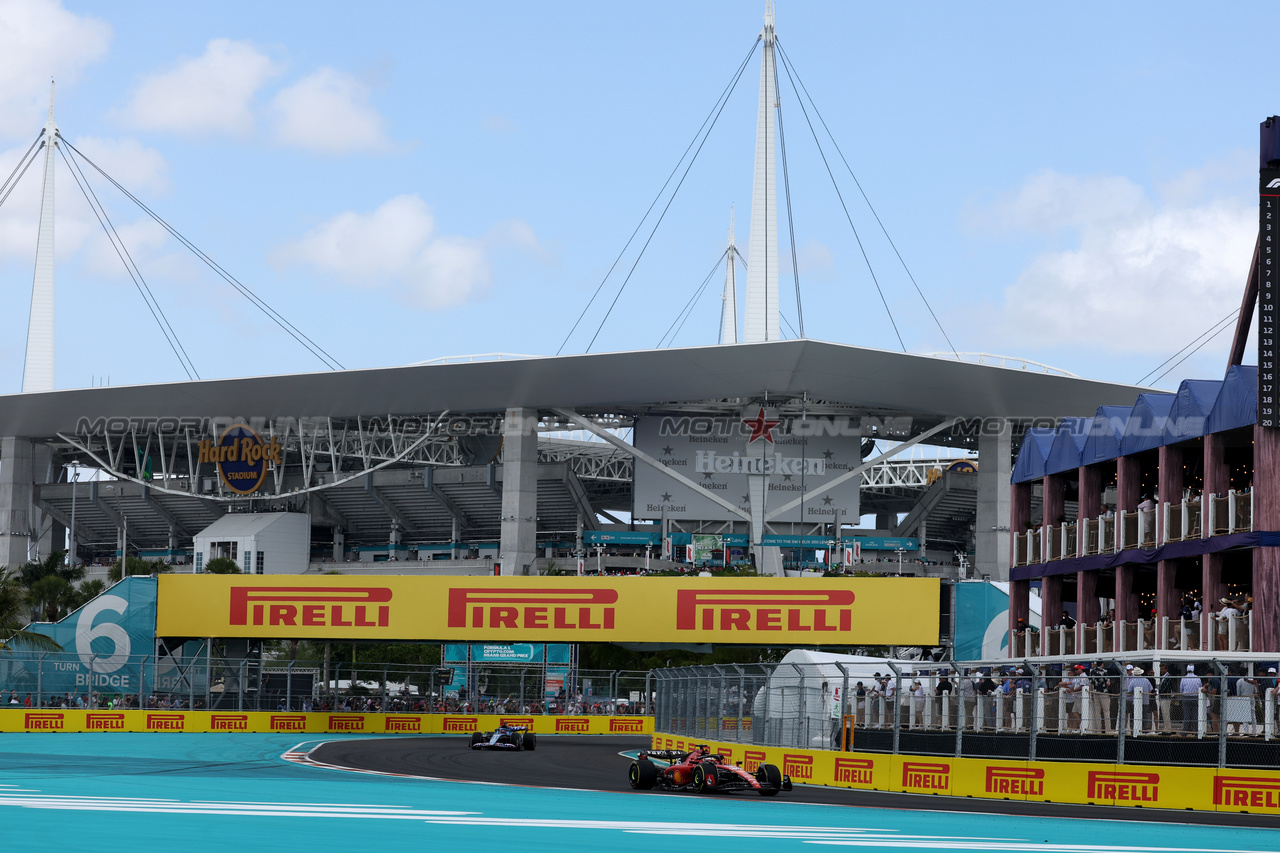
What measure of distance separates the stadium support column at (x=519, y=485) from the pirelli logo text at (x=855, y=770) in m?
55.2

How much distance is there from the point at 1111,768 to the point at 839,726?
5.90 m

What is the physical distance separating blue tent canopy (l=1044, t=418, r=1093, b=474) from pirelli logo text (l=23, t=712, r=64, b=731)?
3002cm

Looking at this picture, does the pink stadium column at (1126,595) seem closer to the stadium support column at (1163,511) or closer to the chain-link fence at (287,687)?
the stadium support column at (1163,511)

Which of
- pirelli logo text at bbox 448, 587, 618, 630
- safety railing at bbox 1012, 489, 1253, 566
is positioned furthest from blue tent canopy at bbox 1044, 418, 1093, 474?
pirelli logo text at bbox 448, 587, 618, 630

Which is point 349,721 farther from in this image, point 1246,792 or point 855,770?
point 1246,792

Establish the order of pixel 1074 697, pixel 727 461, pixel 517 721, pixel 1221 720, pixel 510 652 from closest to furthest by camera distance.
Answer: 1. pixel 1221 720
2. pixel 1074 697
3. pixel 517 721
4. pixel 510 652
5. pixel 727 461

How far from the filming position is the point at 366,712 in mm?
50000

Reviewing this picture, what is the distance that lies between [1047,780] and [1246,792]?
9.58 feet

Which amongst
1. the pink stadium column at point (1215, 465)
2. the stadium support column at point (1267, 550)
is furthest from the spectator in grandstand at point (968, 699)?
the pink stadium column at point (1215, 465)

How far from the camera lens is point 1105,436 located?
34.3 metres

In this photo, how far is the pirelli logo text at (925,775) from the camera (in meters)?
24.5

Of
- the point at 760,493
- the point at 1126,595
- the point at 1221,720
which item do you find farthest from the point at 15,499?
the point at 1221,720

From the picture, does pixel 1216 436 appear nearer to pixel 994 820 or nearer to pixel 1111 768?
pixel 1111 768

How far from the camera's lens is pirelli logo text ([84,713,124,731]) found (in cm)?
4603
